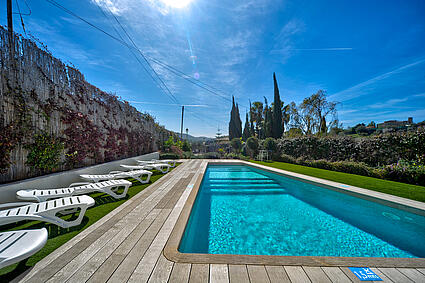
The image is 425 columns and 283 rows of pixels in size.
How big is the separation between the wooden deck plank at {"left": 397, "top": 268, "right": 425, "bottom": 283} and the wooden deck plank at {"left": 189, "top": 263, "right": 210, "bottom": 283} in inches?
68.4

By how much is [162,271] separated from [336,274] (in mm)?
1496

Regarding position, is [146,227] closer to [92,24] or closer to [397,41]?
[92,24]

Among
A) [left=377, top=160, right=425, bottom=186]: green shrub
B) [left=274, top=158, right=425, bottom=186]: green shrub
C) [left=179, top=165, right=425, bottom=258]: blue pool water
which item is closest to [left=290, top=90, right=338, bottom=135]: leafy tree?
[left=274, top=158, right=425, bottom=186]: green shrub

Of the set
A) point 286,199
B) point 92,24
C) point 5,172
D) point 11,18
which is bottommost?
point 286,199

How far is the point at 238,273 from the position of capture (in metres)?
1.30

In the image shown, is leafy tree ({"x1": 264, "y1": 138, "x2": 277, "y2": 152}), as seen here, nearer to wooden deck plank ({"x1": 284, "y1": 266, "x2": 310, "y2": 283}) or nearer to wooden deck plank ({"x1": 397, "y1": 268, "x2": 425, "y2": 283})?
wooden deck plank ({"x1": 397, "y1": 268, "x2": 425, "y2": 283})

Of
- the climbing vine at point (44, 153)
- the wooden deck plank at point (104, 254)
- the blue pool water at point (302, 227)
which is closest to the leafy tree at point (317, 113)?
the blue pool water at point (302, 227)

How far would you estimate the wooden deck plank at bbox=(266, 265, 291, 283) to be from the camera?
4.07 feet

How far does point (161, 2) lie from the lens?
6867mm

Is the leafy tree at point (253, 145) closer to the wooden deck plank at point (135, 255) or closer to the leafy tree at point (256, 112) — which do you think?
the wooden deck plank at point (135, 255)

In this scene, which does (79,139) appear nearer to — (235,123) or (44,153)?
(44,153)

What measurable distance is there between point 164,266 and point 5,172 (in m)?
3.53

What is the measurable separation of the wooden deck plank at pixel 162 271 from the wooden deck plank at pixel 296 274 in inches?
40.4

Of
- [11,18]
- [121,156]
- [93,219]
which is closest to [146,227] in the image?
[93,219]
